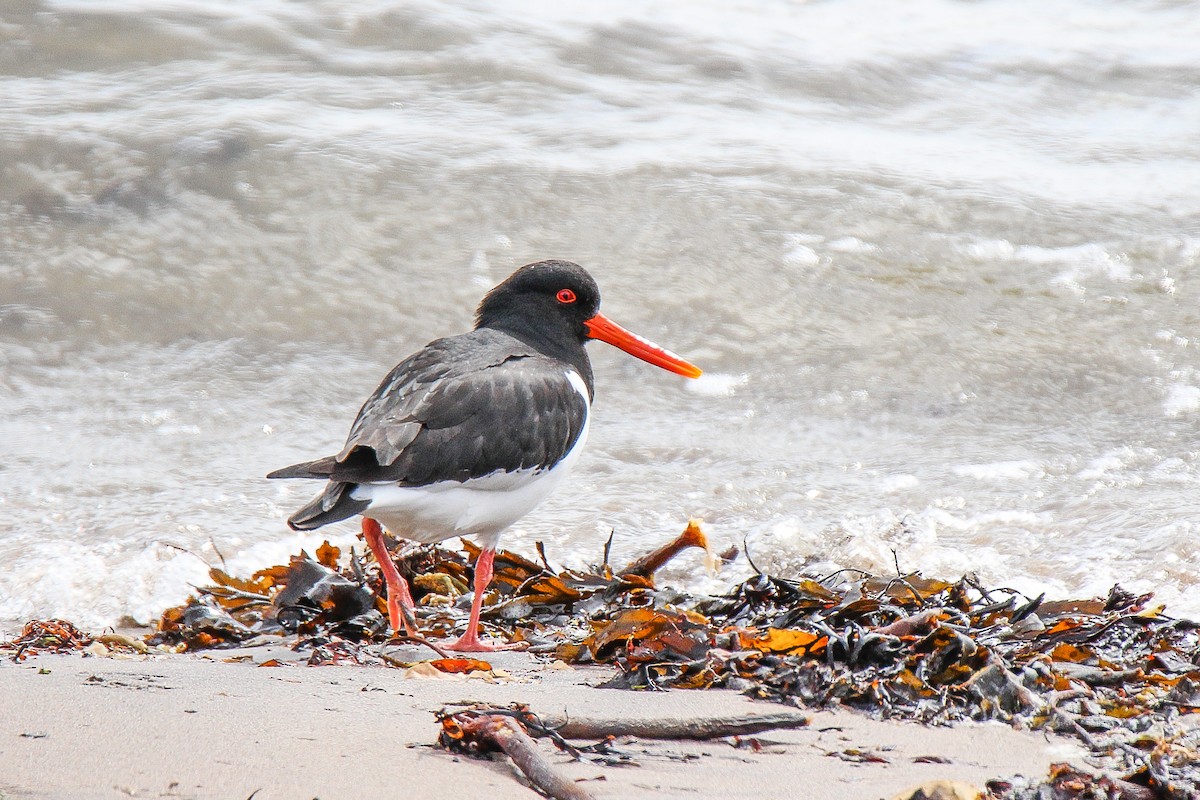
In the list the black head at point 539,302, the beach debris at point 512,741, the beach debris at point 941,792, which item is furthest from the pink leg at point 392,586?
the beach debris at point 941,792

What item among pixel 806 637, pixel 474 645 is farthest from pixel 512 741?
pixel 474 645

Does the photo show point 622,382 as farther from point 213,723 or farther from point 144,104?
point 144,104

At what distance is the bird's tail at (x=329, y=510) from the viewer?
350cm

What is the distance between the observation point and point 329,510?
139 inches

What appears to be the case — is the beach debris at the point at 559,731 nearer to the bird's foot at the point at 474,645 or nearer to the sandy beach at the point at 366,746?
the sandy beach at the point at 366,746

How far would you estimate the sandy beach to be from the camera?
199 cm

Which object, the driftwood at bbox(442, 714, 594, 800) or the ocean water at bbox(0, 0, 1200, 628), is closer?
the driftwood at bbox(442, 714, 594, 800)

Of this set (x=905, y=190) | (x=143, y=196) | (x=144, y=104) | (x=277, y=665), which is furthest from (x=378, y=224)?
(x=277, y=665)

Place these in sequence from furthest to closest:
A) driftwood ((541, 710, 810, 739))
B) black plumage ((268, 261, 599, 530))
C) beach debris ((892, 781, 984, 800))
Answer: black plumage ((268, 261, 599, 530)) < driftwood ((541, 710, 810, 739)) < beach debris ((892, 781, 984, 800))

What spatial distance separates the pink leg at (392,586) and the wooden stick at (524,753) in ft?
4.92

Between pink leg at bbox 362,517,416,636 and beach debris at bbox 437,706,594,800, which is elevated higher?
beach debris at bbox 437,706,594,800

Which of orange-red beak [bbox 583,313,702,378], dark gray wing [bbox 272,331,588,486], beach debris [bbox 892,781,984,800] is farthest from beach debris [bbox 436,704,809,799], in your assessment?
orange-red beak [bbox 583,313,702,378]

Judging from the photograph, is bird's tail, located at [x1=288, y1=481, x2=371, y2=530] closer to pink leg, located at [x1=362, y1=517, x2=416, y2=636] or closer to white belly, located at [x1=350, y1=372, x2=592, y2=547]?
white belly, located at [x1=350, y1=372, x2=592, y2=547]

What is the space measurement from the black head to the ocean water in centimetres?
76
